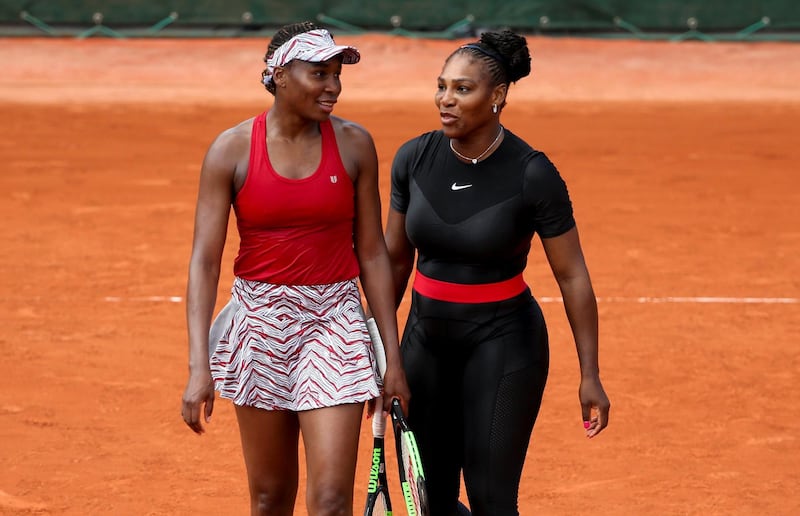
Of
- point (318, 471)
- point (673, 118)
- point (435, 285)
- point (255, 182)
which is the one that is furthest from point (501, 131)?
point (673, 118)

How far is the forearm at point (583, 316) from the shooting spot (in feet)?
16.0

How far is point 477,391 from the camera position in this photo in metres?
4.95

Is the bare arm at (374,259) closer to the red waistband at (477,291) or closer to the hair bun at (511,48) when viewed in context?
the red waistband at (477,291)

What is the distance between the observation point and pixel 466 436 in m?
4.97

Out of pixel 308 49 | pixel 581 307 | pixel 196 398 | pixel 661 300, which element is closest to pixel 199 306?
pixel 196 398

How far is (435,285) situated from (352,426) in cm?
67

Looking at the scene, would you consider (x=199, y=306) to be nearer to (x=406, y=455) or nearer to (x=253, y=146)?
(x=253, y=146)

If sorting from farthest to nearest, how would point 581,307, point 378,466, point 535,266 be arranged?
point 535,266
point 581,307
point 378,466

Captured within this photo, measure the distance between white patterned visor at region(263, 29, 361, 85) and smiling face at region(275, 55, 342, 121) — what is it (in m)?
0.03

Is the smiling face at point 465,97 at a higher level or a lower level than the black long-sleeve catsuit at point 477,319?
higher

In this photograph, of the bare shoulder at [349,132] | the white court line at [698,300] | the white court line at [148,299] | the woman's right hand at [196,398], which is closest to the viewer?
the woman's right hand at [196,398]

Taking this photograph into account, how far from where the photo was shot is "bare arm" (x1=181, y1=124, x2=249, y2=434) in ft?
15.1

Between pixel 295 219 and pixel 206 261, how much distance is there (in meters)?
0.36

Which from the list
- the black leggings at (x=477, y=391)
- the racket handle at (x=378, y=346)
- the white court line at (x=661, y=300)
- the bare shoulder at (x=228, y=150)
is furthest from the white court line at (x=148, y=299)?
the bare shoulder at (x=228, y=150)
